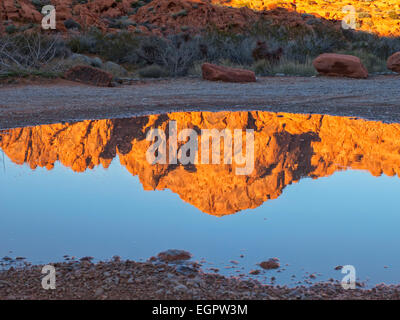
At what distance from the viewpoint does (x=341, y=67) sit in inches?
638

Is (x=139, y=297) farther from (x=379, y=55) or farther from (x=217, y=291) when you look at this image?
(x=379, y=55)

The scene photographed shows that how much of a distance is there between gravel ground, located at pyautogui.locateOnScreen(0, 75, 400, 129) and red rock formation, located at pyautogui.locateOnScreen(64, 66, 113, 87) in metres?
0.37

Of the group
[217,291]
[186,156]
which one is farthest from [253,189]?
[217,291]

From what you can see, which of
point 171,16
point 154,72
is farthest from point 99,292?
point 171,16

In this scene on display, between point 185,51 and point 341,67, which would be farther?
point 185,51

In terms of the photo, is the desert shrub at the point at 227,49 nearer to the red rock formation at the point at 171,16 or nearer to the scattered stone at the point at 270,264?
A: the red rock formation at the point at 171,16

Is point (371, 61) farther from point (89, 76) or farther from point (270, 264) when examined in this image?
point (270, 264)

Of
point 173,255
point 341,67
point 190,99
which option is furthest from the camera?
point 341,67

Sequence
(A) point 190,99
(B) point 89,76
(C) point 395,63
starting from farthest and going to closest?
1. (C) point 395,63
2. (B) point 89,76
3. (A) point 190,99

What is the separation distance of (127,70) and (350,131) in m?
12.5

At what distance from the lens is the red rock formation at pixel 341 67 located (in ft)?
52.9

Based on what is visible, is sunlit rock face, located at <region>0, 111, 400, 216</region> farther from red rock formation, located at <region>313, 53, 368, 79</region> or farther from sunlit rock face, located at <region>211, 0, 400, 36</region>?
sunlit rock face, located at <region>211, 0, 400, 36</region>

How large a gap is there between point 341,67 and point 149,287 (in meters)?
14.2

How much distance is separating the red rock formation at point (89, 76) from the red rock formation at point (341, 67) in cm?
647
